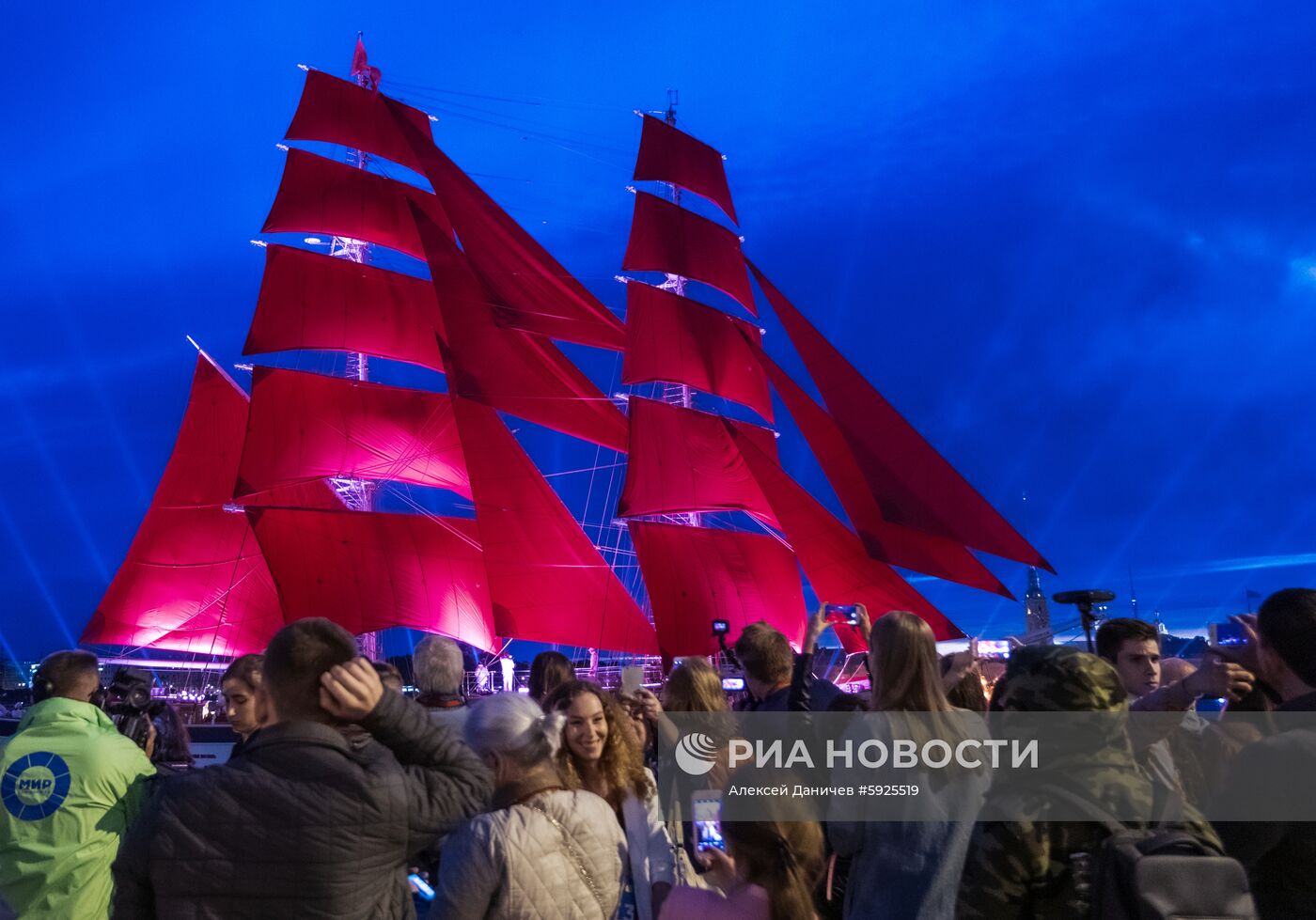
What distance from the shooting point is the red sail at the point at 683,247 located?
3834 centimetres

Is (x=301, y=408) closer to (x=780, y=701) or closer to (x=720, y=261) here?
(x=720, y=261)

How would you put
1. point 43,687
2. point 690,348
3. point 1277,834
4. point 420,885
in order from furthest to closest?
1. point 690,348
2. point 43,687
3. point 420,885
4. point 1277,834

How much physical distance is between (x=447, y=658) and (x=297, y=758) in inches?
116

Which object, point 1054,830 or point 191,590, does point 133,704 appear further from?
point 191,590

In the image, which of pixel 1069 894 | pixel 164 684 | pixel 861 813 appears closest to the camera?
pixel 1069 894

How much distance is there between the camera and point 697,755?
4008mm

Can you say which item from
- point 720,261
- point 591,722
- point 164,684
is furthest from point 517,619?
point 591,722

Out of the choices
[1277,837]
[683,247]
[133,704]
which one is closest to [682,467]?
[683,247]

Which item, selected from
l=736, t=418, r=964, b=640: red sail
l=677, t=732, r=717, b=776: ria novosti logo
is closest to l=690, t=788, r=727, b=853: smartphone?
l=677, t=732, r=717, b=776: ria novosti logo

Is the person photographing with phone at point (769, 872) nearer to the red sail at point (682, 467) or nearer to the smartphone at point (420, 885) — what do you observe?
the smartphone at point (420, 885)

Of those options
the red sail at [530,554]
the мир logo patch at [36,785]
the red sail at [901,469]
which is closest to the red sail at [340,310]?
the red sail at [530,554]

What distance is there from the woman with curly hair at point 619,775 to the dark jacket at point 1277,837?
63.9 inches

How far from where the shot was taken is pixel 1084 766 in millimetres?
2365

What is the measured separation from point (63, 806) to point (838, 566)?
25469 millimetres
